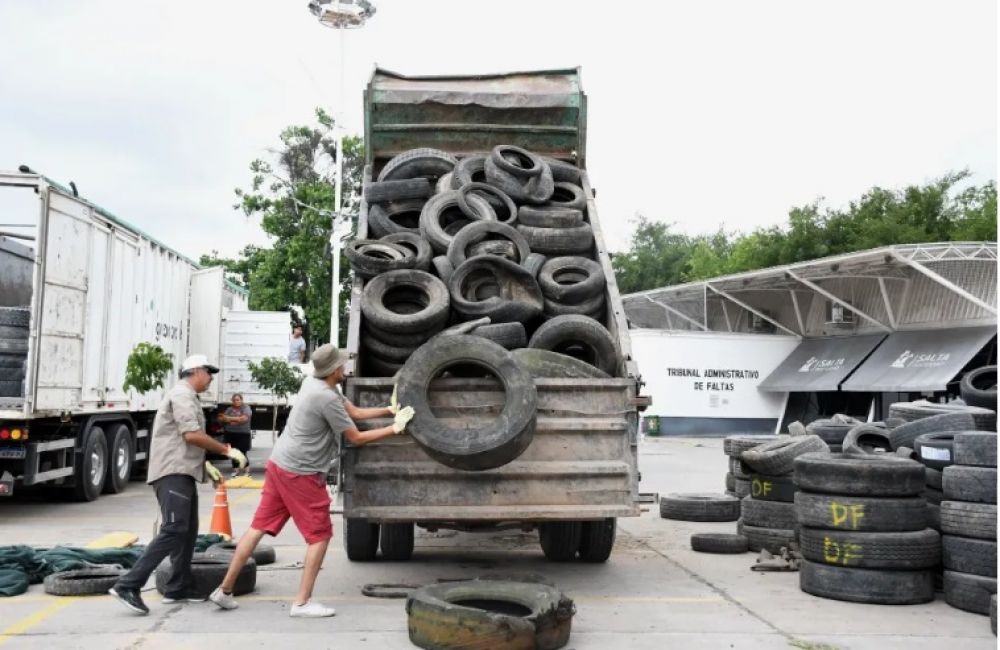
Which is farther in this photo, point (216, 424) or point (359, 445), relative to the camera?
point (216, 424)

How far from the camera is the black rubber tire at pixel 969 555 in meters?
6.52

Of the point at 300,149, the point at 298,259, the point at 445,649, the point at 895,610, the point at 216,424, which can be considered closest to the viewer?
the point at 445,649

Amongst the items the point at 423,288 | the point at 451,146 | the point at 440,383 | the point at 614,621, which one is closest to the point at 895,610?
the point at 614,621

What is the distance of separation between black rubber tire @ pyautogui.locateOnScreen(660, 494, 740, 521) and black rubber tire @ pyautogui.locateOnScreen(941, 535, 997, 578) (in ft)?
15.4

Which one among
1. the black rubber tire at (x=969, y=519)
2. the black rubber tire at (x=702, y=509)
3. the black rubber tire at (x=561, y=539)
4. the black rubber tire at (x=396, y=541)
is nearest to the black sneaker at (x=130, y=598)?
the black rubber tire at (x=396, y=541)

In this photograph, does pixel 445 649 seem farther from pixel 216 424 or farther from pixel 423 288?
pixel 216 424

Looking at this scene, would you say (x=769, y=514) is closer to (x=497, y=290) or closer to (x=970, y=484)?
Answer: (x=970, y=484)

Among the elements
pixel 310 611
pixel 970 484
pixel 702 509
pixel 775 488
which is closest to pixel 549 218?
pixel 775 488

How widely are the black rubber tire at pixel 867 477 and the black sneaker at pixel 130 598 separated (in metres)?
4.63

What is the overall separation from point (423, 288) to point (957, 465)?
4168 millimetres

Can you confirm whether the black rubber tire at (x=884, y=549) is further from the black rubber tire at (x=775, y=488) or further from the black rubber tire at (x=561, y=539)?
the black rubber tire at (x=561, y=539)

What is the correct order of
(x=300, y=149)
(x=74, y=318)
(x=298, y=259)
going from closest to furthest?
(x=74, y=318) → (x=298, y=259) → (x=300, y=149)

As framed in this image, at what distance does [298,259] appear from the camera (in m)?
33.7

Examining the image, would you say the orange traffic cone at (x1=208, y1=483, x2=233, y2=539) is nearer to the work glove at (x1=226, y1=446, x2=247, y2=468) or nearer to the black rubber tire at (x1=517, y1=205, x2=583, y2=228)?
the work glove at (x1=226, y1=446, x2=247, y2=468)
